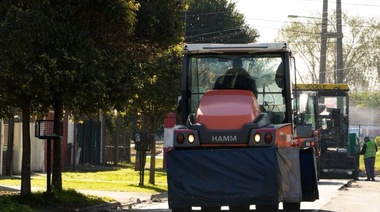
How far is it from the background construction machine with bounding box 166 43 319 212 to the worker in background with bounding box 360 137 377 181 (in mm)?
24988

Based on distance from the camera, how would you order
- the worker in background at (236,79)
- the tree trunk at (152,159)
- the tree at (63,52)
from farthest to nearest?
the tree trunk at (152,159) → the worker in background at (236,79) → the tree at (63,52)

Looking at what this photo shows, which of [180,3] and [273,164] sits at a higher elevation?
[180,3]

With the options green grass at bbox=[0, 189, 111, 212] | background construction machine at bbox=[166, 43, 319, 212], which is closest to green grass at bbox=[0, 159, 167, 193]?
green grass at bbox=[0, 189, 111, 212]

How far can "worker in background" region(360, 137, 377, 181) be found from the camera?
1801 inches

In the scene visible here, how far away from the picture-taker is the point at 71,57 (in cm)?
2105

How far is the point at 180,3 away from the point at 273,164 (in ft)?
26.4

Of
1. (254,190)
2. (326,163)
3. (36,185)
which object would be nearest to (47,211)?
(254,190)

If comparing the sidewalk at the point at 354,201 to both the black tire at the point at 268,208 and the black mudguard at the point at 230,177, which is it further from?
the black mudguard at the point at 230,177

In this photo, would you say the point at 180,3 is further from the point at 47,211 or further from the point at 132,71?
the point at 47,211

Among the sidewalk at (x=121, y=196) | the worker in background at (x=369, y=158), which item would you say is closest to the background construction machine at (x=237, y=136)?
the sidewalk at (x=121, y=196)

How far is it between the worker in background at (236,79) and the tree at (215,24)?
4217 cm

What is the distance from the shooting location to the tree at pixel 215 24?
209 ft

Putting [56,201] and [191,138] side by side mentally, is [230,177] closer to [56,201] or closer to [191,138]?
[191,138]

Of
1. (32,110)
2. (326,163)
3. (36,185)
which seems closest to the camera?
(32,110)
